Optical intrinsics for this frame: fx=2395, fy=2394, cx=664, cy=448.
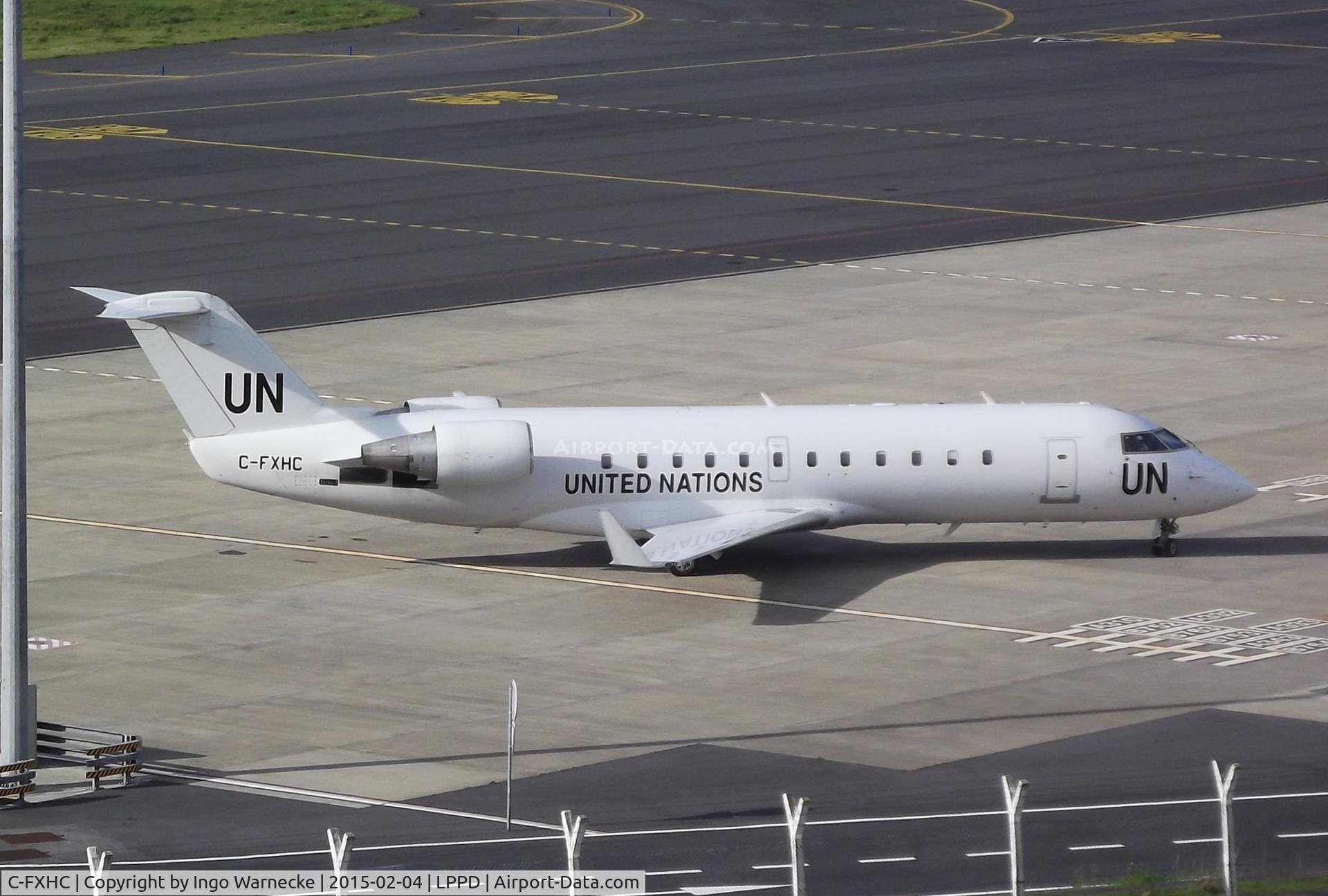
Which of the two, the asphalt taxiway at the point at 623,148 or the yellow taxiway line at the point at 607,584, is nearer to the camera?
→ the yellow taxiway line at the point at 607,584

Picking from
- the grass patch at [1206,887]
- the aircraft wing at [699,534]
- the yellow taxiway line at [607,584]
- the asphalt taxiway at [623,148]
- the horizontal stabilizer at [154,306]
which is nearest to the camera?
the grass patch at [1206,887]

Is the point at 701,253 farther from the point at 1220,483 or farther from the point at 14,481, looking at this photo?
the point at 14,481

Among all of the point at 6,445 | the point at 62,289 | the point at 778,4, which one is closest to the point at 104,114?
the point at 62,289

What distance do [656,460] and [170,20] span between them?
311 ft

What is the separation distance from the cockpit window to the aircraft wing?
6.13m

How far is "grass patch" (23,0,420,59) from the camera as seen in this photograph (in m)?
128

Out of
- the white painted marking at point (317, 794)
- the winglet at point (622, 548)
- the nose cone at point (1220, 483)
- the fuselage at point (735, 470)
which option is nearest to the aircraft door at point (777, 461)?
the fuselage at point (735, 470)

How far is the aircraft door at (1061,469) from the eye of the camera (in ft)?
151

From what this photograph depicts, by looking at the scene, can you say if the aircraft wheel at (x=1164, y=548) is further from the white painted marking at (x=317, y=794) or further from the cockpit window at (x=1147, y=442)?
the white painted marking at (x=317, y=794)

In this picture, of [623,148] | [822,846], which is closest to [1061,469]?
[822,846]

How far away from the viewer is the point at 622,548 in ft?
143

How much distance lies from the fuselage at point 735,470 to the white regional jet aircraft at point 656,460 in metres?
0.03

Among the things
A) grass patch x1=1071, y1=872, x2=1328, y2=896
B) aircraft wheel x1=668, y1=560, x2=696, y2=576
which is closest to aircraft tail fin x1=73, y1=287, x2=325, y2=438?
aircraft wheel x1=668, y1=560, x2=696, y2=576

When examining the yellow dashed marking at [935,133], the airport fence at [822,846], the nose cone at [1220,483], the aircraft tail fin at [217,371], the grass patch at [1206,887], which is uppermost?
the yellow dashed marking at [935,133]
